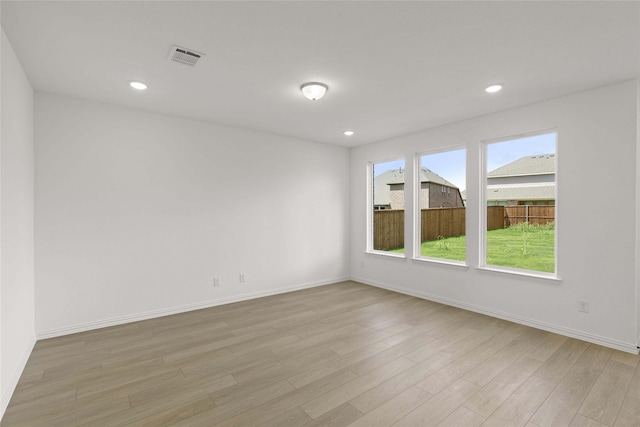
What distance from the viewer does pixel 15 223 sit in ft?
8.09

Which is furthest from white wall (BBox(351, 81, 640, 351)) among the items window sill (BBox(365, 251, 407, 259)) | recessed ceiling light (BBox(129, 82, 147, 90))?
recessed ceiling light (BBox(129, 82, 147, 90))

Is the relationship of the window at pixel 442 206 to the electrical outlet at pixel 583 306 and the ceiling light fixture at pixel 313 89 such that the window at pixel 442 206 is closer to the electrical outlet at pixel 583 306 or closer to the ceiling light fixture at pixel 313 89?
the electrical outlet at pixel 583 306

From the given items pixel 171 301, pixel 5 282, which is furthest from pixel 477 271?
pixel 5 282

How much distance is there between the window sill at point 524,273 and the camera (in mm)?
3376

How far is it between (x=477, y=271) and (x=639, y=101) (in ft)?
7.73

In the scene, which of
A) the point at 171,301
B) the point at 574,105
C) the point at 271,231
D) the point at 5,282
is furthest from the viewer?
the point at 271,231

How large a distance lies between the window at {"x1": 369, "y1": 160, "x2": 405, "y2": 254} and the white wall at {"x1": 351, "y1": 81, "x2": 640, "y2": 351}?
1248 mm

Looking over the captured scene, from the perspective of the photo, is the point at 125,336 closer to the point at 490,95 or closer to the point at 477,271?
the point at 477,271

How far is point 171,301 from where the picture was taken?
399cm

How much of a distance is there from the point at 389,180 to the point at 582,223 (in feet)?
9.18

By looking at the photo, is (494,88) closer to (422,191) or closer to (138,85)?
(422,191)

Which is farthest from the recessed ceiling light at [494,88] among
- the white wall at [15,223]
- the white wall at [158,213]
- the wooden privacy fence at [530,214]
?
the white wall at [15,223]

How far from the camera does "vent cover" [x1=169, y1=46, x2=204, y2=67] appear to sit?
2387 millimetres

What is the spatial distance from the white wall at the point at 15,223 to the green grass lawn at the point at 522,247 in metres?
4.79
